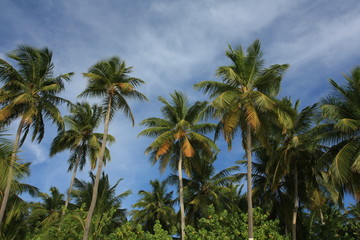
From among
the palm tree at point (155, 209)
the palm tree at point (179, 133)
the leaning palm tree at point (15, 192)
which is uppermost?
the palm tree at point (179, 133)

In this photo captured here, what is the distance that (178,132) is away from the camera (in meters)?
21.9

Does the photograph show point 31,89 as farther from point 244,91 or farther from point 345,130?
point 345,130

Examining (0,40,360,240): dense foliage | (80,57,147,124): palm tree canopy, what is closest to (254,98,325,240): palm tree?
(0,40,360,240): dense foliage

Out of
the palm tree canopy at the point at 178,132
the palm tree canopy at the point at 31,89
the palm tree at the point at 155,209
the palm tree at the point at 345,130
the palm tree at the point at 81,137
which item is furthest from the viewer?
the palm tree at the point at 155,209

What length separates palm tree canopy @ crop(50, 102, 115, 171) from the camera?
25234mm

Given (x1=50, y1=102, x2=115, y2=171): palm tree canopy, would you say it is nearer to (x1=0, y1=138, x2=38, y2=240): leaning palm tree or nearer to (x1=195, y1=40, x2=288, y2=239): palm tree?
(x1=0, y1=138, x2=38, y2=240): leaning palm tree

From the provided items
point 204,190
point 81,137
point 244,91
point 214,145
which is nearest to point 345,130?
point 244,91

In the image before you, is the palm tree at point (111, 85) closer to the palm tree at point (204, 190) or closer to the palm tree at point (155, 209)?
the palm tree at point (204, 190)

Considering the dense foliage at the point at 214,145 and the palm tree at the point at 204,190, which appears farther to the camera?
the palm tree at the point at 204,190

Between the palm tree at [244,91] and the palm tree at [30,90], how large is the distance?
8551mm

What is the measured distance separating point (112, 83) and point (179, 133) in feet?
18.8

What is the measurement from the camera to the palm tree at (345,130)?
13.9 meters

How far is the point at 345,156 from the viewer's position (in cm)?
1423

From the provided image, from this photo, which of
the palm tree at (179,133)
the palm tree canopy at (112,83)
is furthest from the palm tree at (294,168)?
the palm tree canopy at (112,83)
